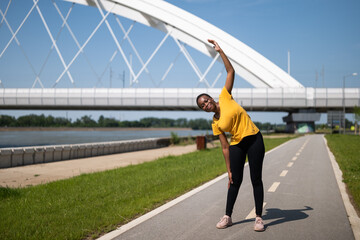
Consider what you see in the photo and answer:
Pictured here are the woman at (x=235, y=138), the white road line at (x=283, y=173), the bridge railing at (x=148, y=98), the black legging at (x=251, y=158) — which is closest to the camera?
the woman at (x=235, y=138)

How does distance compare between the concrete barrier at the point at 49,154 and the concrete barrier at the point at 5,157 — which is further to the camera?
the concrete barrier at the point at 49,154

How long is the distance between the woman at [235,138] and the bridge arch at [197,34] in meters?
44.8

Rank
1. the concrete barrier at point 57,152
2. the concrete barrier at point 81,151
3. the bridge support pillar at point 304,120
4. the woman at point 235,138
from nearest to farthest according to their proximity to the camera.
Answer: the woman at point 235,138
the concrete barrier at point 57,152
the concrete barrier at point 81,151
the bridge support pillar at point 304,120

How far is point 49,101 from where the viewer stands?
54812mm

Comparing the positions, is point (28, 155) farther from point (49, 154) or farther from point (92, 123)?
point (92, 123)

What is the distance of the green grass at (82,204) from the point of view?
4.04 m

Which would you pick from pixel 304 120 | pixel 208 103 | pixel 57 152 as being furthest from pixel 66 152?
pixel 304 120

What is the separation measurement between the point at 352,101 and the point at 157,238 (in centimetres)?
5765

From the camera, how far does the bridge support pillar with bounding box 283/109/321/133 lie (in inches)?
2263

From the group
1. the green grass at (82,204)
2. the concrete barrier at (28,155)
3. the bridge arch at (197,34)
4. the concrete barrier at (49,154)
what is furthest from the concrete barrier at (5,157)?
the bridge arch at (197,34)

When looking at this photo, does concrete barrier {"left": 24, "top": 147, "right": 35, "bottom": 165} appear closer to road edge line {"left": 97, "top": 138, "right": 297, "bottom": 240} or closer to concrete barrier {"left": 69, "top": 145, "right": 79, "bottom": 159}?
concrete barrier {"left": 69, "top": 145, "right": 79, "bottom": 159}

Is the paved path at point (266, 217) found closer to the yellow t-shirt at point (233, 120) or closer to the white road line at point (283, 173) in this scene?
the yellow t-shirt at point (233, 120)

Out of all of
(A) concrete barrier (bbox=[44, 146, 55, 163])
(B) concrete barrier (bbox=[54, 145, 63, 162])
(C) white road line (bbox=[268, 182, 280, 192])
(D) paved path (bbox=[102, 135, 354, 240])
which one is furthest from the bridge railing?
(D) paved path (bbox=[102, 135, 354, 240])

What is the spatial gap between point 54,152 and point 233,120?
13.0m
